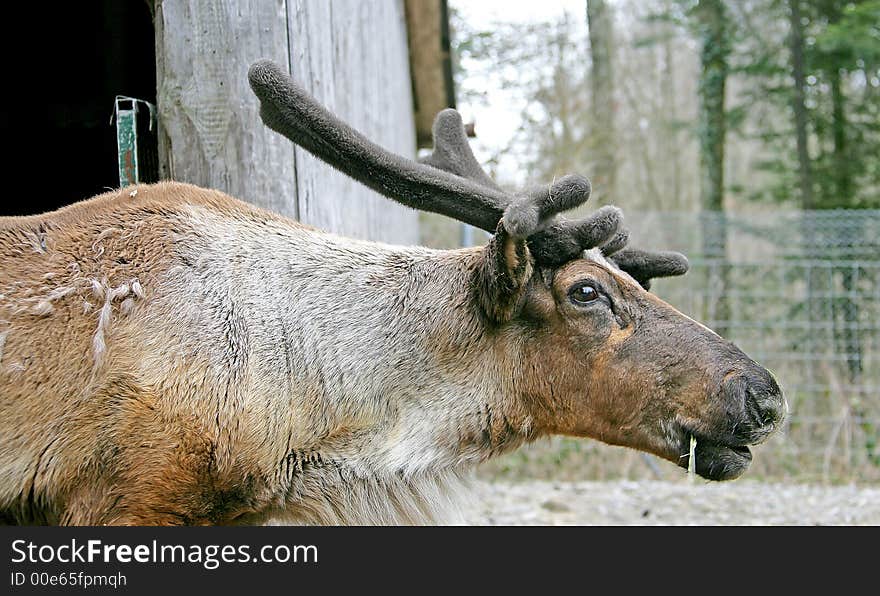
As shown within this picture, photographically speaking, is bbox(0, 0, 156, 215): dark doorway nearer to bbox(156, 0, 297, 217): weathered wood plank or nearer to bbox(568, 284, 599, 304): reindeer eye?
bbox(156, 0, 297, 217): weathered wood plank

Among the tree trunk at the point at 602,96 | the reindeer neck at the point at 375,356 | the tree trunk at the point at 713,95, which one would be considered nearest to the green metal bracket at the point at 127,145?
the reindeer neck at the point at 375,356

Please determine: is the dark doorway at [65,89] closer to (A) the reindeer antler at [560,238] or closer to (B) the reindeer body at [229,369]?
(A) the reindeer antler at [560,238]

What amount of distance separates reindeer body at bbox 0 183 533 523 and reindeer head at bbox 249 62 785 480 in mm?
151

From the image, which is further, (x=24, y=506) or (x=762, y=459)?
(x=762, y=459)

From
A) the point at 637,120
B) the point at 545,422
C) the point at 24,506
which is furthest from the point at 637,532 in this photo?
the point at 637,120

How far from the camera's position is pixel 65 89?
6723 mm

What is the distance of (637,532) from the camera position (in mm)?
3166

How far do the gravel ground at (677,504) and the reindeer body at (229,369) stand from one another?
12.7 ft

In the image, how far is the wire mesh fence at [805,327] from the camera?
9383 millimetres

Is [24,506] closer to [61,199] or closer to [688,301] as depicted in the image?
[61,199]

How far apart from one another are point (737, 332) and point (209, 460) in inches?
328

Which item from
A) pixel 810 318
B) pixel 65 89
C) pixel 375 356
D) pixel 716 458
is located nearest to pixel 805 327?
pixel 810 318

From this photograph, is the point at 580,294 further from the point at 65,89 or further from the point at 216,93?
the point at 65,89

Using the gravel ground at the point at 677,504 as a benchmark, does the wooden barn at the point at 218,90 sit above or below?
above
